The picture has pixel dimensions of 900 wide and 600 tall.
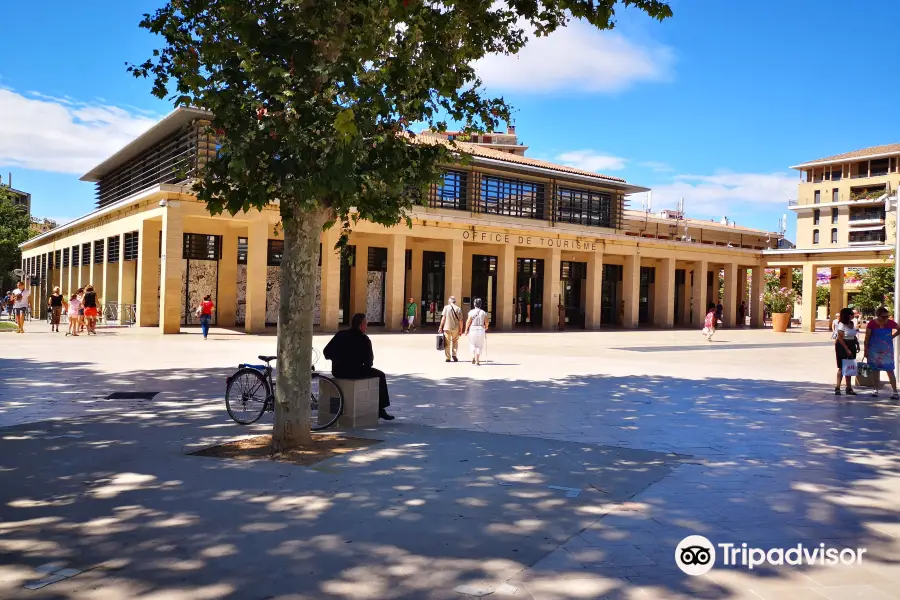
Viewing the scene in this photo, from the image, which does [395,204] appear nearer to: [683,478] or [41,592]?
[683,478]

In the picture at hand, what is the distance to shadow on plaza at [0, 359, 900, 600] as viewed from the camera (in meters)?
4.12

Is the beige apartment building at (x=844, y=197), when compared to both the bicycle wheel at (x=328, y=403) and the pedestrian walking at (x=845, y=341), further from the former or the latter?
the bicycle wheel at (x=328, y=403)

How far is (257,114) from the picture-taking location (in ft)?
21.9

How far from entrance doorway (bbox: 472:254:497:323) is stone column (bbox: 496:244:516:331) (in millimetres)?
2224

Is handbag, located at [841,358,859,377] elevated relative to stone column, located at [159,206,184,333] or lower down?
lower down

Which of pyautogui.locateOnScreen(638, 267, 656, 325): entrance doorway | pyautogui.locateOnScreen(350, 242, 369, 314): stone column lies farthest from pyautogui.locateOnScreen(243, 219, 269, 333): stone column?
pyautogui.locateOnScreen(638, 267, 656, 325): entrance doorway

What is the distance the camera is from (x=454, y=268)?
3014 cm

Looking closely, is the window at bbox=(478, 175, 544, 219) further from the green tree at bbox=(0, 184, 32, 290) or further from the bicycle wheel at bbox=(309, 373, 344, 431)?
the green tree at bbox=(0, 184, 32, 290)

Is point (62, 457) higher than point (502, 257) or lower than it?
lower

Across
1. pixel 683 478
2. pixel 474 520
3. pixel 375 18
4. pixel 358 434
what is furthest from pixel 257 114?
pixel 683 478

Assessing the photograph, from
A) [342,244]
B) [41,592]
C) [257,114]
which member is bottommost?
[41,592]

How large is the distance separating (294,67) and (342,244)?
216 cm

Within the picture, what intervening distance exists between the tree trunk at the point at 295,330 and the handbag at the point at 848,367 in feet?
31.9

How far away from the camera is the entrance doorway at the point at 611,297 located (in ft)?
133
